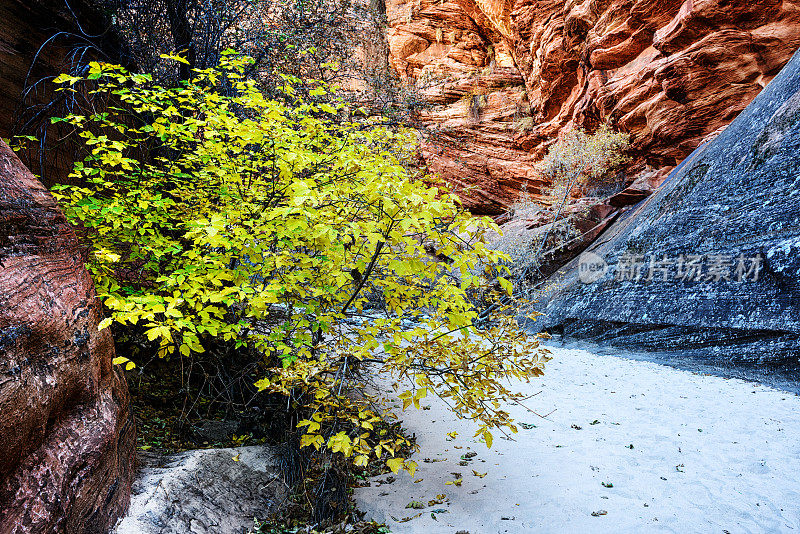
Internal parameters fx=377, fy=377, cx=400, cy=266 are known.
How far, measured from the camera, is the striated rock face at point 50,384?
157 cm

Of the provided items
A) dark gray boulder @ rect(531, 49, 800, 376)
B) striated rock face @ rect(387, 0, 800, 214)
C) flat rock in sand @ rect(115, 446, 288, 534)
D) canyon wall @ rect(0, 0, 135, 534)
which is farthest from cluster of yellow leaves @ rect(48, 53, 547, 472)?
dark gray boulder @ rect(531, 49, 800, 376)

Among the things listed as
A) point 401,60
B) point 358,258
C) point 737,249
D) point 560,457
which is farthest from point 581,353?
point 401,60

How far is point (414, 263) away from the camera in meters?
2.33

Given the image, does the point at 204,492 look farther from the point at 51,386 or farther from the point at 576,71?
the point at 576,71

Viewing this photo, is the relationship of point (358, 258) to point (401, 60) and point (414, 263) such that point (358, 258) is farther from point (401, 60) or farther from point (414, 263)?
point (401, 60)

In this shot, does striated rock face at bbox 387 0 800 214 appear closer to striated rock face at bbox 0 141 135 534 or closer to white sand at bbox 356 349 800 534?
white sand at bbox 356 349 800 534

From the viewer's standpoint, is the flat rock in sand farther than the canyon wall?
Yes

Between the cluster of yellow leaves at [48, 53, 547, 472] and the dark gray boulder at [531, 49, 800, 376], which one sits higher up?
the cluster of yellow leaves at [48, 53, 547, 472]

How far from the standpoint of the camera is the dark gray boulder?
21.4ft

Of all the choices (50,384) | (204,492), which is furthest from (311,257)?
(204,492)

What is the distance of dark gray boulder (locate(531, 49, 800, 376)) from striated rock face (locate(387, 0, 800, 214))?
17.1ft

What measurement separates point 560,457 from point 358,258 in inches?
120

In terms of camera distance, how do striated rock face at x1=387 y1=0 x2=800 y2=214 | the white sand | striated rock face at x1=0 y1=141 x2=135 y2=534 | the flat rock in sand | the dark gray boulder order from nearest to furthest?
striated rock face at x1=0 y1=141 x2=135 y2=534 → the flat rock in sand → the white sand → the dark gray boulder → striated rock face at x1=387 y1=0 x2=800 y2=214

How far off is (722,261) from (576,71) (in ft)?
48.7
